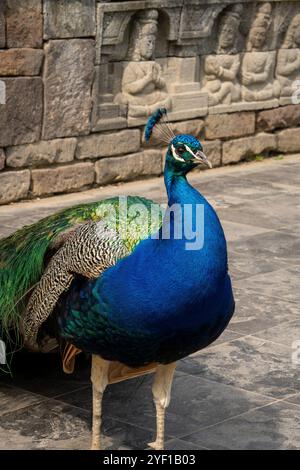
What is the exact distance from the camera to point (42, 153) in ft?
27.8

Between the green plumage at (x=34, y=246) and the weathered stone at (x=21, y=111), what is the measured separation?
11.4ft

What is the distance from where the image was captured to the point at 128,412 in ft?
15.4

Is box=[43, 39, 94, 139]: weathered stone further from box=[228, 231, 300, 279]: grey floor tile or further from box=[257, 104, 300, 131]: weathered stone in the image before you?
box=[257, 104, 300, 131]: weathered stone

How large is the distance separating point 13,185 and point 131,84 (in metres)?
1.49

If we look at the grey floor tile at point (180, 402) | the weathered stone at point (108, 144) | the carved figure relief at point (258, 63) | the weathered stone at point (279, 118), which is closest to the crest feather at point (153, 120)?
the grey floor tile at point (180, 402)

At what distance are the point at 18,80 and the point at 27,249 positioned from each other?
12.4 feet

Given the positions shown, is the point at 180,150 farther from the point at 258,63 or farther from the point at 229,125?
the point at 258,63

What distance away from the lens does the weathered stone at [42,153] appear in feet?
27.2

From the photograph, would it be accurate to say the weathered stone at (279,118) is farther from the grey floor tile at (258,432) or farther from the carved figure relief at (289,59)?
the grey floor tile at (258,432)

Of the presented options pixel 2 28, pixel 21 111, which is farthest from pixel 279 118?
pixel 2 28

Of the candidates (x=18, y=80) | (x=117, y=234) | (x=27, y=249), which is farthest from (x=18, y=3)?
(x=117, y=234)

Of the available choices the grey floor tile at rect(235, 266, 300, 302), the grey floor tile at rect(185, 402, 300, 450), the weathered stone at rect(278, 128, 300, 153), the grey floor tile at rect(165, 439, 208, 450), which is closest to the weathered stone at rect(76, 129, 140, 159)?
the weathered stone at rect(278, 128, 300, 153)

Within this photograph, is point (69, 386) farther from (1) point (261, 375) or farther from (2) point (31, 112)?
(2) point (31, 112)

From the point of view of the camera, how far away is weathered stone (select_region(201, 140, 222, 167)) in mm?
9930
